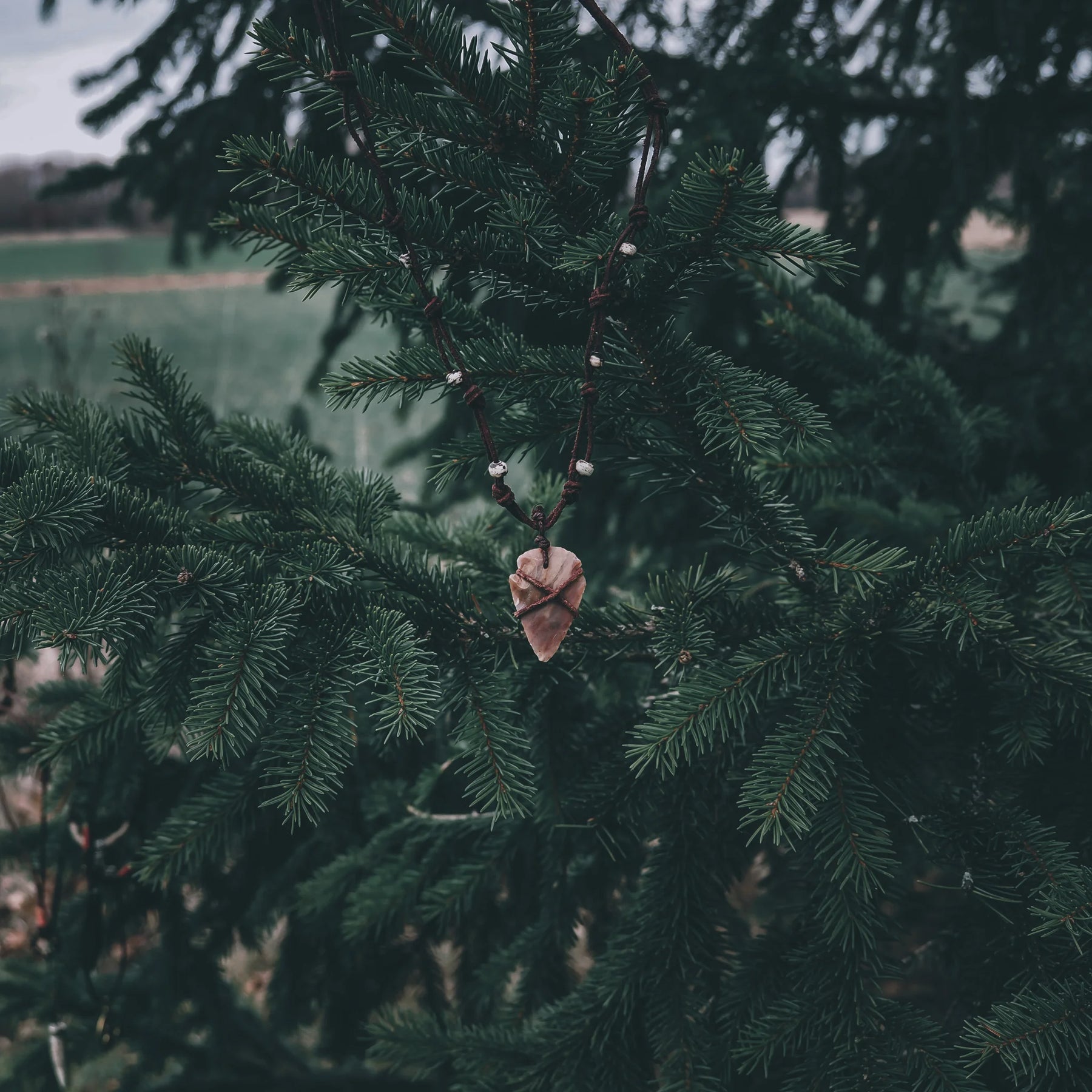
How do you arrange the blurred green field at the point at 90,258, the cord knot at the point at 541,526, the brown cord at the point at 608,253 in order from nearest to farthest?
the brown cord at the point at 608,253 → the cord knot at the point at 541,526 → the blurred green field at the point at 90,258

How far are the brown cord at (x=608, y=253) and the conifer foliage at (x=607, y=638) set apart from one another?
19 mm

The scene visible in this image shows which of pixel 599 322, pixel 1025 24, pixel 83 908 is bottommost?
pixel 83 908

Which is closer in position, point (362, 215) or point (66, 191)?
point (362, 215)

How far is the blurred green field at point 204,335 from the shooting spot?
23.0ft

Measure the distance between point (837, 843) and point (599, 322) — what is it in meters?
0.51

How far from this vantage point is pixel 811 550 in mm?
824

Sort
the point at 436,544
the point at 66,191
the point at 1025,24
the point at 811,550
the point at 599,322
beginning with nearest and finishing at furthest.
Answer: the point at 599,322 → the point at 811,550 → the point at 436,544 → the point at 1025,24 → the point at 66,191

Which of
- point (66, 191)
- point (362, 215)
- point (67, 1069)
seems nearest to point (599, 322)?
point (362, 215)

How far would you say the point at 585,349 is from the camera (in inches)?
28.6

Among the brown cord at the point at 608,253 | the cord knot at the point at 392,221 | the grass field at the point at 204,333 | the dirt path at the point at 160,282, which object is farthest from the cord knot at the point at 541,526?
the dirt path at the point at 160,282

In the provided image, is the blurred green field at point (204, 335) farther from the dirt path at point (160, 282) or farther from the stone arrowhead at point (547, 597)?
the stone arrowhead at point (547, 597)

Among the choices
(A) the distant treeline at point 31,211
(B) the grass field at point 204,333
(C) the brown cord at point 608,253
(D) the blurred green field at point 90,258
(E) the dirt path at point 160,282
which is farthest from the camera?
(E) the dirt path at point 160,282

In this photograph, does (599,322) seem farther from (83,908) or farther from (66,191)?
(66,191)

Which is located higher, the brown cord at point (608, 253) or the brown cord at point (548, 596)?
the brown cord at point (608, 253)
